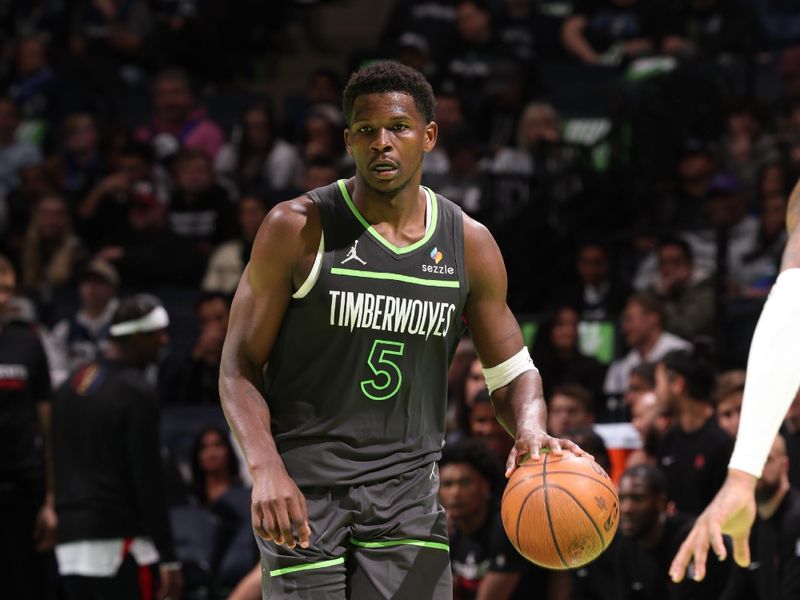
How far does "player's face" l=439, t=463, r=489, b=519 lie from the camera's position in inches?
279

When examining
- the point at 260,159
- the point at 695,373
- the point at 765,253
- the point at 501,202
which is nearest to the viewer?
the point at 695,373

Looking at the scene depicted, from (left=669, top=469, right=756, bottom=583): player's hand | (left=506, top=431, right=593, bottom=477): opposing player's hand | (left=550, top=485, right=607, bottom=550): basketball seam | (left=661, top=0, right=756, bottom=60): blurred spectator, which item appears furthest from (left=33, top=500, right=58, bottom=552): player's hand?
(left=661, top=0, right=756, bottom=60): blurred spectator

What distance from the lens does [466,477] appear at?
23.2 ft

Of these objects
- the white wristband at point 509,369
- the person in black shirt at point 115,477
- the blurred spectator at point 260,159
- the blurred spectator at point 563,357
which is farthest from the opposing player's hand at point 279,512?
the blurred spectator at point 260,159

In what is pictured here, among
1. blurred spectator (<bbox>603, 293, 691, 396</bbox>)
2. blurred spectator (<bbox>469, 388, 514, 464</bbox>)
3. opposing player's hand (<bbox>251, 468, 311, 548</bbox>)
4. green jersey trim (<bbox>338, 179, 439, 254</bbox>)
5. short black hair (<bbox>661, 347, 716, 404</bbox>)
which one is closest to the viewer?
opposing player's hand (<bbox>251, 468, 311, 548</bbox>)

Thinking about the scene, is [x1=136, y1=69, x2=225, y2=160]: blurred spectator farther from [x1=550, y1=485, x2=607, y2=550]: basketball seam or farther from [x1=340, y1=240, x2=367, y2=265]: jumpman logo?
[x1=550, y1=485, x2=607, y2=550]: basketball seam

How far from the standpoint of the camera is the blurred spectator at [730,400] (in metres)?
7.18

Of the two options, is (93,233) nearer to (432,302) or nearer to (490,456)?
(490,456)

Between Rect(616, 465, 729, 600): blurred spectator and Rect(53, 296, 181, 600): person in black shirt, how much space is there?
7.20ft

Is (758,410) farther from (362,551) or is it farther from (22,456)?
(22,456)

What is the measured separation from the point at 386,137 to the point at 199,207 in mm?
8011

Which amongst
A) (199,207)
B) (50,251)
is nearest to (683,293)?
(199,207)

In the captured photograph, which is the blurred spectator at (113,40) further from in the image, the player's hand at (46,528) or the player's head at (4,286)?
the player's hand at (46,528)

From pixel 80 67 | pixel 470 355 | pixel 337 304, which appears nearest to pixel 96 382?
pixel 470 355
